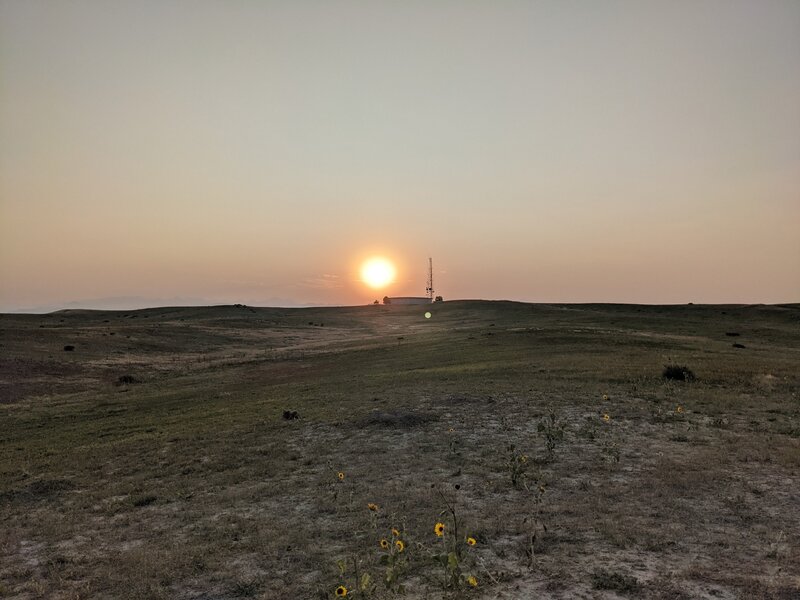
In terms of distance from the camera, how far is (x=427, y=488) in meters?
11.3

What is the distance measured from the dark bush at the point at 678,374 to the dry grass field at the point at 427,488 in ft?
1.99

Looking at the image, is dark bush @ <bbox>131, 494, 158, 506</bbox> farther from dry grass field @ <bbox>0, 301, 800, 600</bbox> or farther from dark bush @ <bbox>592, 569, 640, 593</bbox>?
dark bush @ <bbox>592, 569, 640, 593</bbox>

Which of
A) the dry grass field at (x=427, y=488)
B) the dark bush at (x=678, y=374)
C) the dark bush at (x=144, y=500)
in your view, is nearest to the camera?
the dry grass field at (x=427, y=488)

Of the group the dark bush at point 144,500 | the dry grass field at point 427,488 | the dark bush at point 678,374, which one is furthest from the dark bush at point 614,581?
the dark bush at point 678,374

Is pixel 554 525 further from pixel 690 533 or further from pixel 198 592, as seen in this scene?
pixel 198 592

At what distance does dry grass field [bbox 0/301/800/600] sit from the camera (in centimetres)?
758

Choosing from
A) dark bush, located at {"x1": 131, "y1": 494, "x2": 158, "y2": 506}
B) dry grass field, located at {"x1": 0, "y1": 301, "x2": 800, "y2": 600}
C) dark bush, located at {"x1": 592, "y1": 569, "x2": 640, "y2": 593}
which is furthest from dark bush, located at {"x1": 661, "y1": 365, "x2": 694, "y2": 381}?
dark bush, located at {"x1": 131, "y1": 494, "x2": 158, "y2": 506}

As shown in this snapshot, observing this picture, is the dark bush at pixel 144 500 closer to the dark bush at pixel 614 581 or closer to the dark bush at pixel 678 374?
the dark bush at pixel 614 581

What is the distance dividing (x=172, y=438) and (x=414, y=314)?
366ft

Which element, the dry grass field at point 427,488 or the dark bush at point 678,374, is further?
the dark bush at point 678,374

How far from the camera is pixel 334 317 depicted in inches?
4911

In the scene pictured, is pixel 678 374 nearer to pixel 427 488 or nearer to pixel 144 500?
pixel 427 488

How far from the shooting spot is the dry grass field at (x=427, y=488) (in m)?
7.58

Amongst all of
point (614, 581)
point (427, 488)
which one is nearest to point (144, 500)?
point (427, 488)
